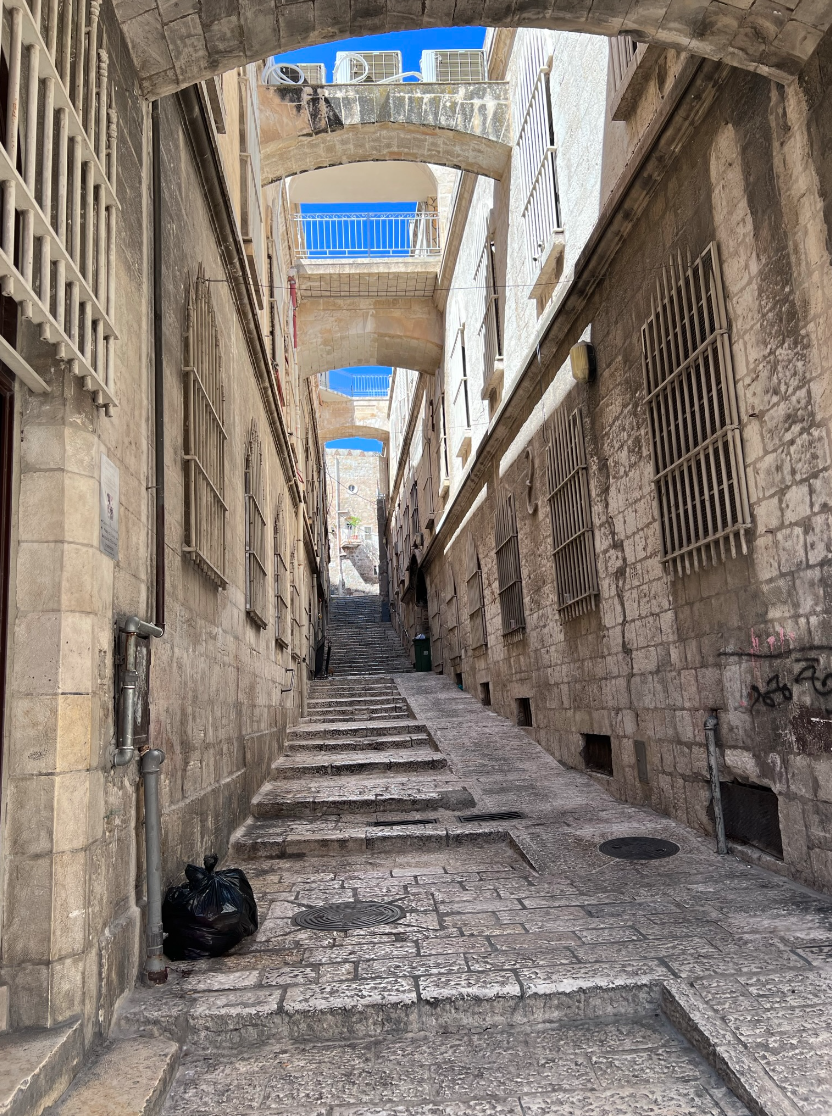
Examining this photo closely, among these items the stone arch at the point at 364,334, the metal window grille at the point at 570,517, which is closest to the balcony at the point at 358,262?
the stone arch at the point at 364,334

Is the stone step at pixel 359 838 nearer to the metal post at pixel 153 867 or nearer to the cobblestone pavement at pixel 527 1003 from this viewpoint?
the cobblestone pavement at pixel 527 1003

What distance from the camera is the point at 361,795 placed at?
7.35 metres

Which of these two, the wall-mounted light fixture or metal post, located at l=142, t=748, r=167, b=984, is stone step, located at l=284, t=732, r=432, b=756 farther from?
metal post, located at l=142, t=748, r=167, b=984

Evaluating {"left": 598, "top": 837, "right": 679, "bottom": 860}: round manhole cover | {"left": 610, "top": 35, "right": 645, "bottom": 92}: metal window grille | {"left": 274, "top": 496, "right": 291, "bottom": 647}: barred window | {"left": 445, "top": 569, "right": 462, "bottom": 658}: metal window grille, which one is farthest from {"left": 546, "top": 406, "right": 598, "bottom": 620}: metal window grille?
{"left": 445, "top": 569, "right": 462, "bottom": 658}: metal window grille

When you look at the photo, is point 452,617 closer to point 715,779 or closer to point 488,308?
point 488,308

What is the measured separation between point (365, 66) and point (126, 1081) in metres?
12.0

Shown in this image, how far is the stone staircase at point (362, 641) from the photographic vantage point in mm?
21734

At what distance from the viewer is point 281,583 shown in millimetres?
11172

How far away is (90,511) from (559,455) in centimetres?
631

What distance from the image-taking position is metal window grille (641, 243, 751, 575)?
4969 mm

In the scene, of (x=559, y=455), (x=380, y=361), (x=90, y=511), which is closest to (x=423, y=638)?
(x=380, y=361)

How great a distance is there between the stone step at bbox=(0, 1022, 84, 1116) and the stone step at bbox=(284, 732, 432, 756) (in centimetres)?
715

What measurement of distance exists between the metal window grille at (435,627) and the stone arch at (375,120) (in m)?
10.2

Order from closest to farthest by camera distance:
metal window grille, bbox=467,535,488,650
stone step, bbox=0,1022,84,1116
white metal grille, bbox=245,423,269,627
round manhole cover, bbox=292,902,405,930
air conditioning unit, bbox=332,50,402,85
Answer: stone step, bbox=0,1022,84,1116 < round manhole cover, bbox=292,902,405,930 < white metal grille, bbox=245,423,269,627 < air conditioning unit, bbox=332,50,402,85 < metal window grille, bbox=467,535,488,650
